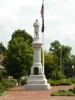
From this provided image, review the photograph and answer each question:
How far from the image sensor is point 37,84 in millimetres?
41188

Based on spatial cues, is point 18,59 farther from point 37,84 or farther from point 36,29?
point 37,84

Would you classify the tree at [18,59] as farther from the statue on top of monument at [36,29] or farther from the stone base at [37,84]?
the stone base at [37,84]

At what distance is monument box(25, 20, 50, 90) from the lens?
134 ft

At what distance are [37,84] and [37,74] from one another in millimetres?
1582

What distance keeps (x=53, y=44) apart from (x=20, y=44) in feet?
158

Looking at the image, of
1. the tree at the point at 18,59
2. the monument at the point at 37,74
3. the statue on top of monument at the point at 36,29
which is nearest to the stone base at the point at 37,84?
the monument at the point at 37,74

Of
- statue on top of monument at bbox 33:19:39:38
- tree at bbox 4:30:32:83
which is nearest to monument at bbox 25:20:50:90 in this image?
statue on top of monument at bbox 33:19:39:38

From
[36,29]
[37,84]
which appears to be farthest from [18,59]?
[37,84]

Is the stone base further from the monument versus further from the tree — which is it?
the tree

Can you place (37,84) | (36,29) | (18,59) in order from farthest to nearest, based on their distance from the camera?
(18,59), (36,29), (37,84)

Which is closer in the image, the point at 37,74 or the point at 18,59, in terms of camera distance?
the point at 37,74

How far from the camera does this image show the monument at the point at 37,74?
1610 inches

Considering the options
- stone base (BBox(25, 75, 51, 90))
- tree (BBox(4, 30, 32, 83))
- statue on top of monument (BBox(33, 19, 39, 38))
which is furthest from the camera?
tree (BBox(4, 30, 32, 83))

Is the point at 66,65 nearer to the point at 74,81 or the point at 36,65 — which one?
the point at 74,81
